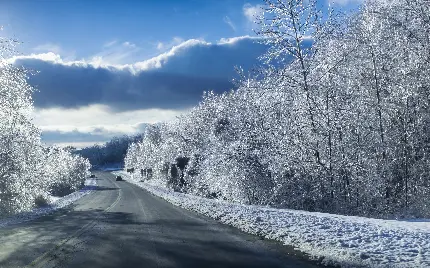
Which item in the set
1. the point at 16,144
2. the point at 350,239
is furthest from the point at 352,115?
the point at 16,144

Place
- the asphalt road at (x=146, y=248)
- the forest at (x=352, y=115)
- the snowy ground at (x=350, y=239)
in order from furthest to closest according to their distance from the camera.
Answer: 1. the forest at (x=352, y=115)
2. the asphalt road at (x=146, y=248)
3. the snowy ground at (x=350, y=239)

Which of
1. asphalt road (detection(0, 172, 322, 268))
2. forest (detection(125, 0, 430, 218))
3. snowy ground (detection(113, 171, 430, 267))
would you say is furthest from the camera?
forest (detection(125, 0, 430, 218))

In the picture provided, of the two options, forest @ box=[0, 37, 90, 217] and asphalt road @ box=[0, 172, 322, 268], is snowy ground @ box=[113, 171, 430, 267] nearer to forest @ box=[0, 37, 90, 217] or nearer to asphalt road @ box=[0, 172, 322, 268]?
asphalt road @ box=[0, 172, 322, 268]

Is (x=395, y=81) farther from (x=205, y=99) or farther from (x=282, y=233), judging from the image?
(x=205, y=99)

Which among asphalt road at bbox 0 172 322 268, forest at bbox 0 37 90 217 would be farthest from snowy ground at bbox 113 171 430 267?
forest at bbox 0 37 90 217

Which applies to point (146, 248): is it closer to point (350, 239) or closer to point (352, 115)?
point (350, 239)

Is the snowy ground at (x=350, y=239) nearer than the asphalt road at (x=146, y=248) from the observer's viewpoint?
Yes

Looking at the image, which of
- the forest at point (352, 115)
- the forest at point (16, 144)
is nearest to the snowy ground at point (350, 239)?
the forest at point (352, 115)

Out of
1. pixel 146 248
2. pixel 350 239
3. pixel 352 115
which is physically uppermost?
pixel 352 115

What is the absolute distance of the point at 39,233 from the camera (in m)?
16.7

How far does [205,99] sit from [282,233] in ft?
188

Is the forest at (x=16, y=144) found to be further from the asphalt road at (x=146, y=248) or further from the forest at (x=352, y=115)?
the forest at (x=352, y=115)

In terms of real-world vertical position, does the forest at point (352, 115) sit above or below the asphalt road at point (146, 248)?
above

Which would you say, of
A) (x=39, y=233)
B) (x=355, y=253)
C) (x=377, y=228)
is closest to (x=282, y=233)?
(x=377, y=228)
